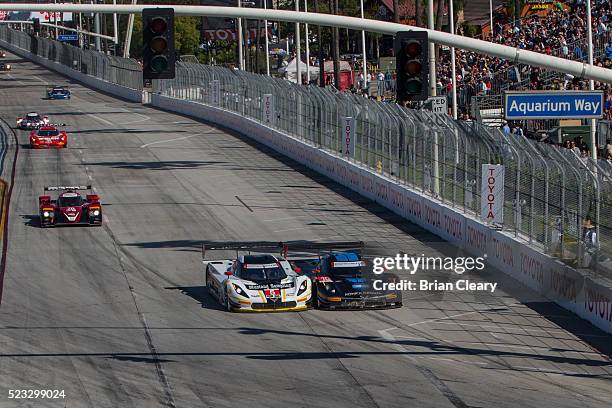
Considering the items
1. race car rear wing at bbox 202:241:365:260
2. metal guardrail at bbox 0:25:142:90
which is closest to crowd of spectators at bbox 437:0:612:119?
Answer: race car rear wing at bbox 202:241:365:260

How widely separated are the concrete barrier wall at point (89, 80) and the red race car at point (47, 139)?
31.2m

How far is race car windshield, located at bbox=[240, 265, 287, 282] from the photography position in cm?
2727

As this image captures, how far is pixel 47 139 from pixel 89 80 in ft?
173

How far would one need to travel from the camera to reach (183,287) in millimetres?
29828

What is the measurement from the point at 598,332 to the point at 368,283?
515 centimetres

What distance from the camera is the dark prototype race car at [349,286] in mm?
26797

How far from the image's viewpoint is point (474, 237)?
108ft

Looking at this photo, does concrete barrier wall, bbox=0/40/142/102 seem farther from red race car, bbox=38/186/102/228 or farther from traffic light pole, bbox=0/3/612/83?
Answer: traffic light pole, bbox=0/3/612/83

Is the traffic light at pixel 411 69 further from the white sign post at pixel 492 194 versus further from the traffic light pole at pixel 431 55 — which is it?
the traffic light pole at pixel 431 55

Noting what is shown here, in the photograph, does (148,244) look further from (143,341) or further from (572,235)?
(572,235)

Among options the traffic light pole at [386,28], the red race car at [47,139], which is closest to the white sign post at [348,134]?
the red race car at [47,139]

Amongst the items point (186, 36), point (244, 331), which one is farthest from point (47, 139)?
point (186, 36)

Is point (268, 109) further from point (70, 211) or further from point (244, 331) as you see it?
point (244, 331)

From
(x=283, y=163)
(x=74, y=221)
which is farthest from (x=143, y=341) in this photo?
(x=283, y=163)
